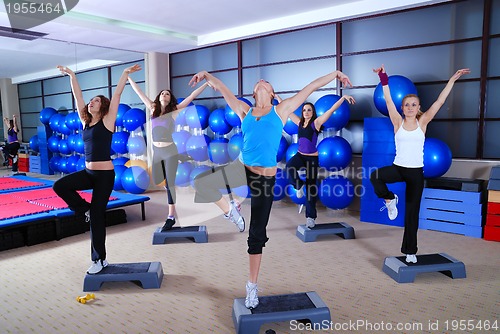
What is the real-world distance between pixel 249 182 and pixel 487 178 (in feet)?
12.4

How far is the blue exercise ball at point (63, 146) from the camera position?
886 cm

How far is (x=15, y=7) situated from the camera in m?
5.27

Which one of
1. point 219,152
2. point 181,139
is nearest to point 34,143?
point 181,139

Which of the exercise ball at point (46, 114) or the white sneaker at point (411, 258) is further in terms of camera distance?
the exercise ball at point (46, 114)

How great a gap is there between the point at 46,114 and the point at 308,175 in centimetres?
613

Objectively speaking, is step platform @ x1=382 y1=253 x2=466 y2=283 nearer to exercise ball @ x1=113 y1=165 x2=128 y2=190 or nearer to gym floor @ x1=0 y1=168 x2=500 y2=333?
gym floor @ x1=0 y1=168 x2=500 y2=333

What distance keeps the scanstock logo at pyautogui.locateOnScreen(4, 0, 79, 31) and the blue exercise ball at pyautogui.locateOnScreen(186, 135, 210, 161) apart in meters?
2.68

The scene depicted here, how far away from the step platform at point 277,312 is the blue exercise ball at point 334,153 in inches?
112

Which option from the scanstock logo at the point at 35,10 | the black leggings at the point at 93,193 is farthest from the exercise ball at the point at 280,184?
the scanstock logo at the point at 35,10

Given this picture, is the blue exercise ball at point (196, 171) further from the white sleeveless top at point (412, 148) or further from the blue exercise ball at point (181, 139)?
the white sleeveless top at point (412, 148)

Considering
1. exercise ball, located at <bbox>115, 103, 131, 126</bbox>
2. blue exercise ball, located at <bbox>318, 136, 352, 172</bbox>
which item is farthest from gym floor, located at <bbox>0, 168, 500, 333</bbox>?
exercise ball, located at <bbox>115, 103, 131, 126</bbox>

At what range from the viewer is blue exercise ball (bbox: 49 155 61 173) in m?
9.12

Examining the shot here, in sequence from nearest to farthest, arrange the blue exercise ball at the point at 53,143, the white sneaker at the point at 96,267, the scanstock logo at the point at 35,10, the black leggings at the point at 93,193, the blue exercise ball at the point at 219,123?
1. the black leggings at the point at 93,193
2. the white sneaker at the point at 96,267
3. the scanstock logo at the point at 35,10
4. the blue exercise ball at the point at 219,123
5. the blue exercise ball at the point at 53,143

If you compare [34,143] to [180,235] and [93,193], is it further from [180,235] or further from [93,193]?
[93,193]
